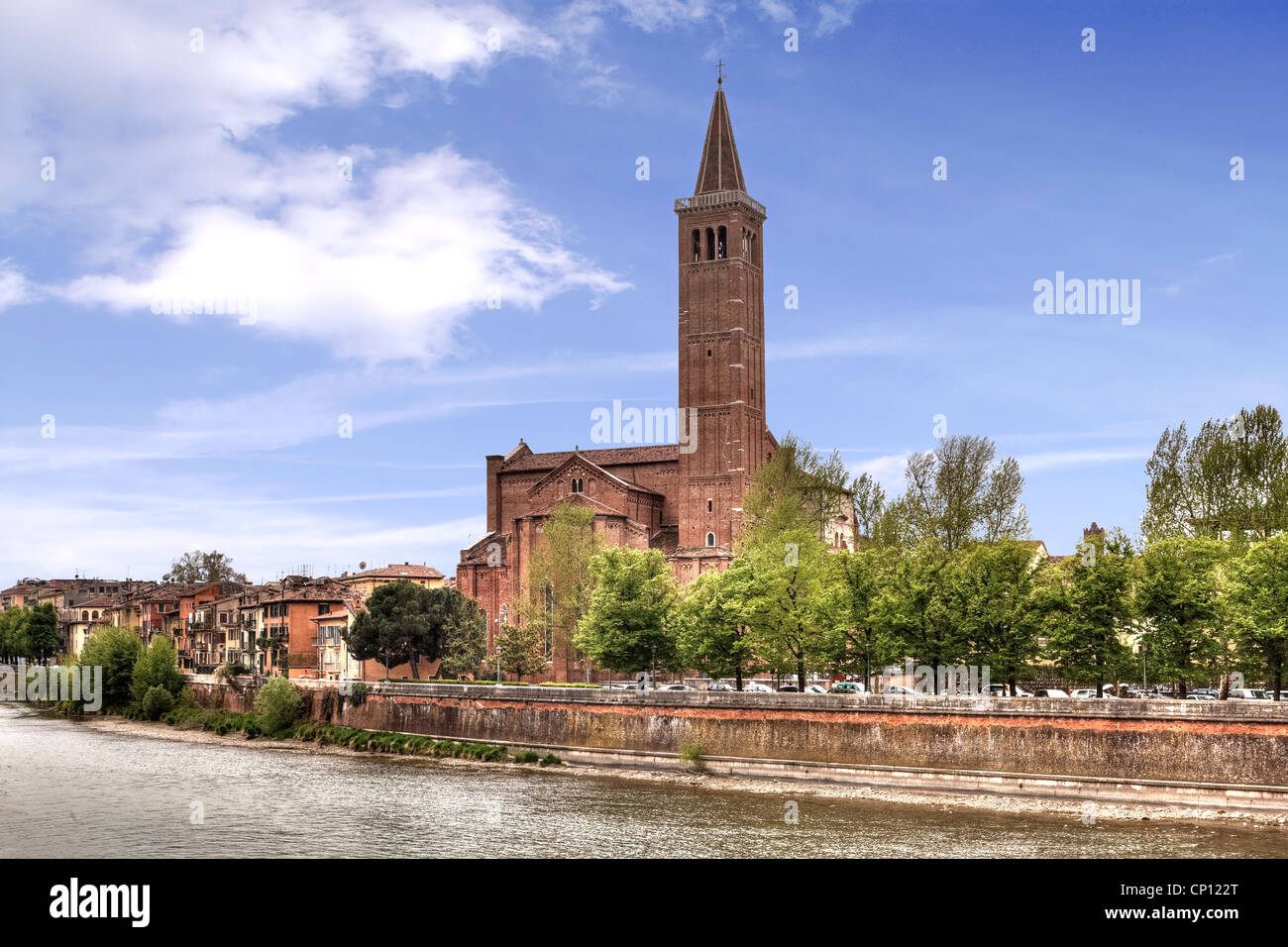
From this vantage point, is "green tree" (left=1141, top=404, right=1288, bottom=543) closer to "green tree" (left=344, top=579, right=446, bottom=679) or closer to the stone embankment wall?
the stone embankment wall

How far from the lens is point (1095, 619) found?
142 feet

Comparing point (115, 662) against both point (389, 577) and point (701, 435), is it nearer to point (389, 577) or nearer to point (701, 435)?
point (389, 577)

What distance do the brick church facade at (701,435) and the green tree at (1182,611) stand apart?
4456 centimetres

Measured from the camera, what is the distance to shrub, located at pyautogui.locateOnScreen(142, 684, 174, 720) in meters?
77.3

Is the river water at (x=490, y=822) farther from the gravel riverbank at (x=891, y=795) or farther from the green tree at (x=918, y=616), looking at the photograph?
the green tree at (x=918, y=616)

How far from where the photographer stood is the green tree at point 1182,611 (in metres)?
41.6

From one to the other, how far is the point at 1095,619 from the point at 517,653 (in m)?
38.1

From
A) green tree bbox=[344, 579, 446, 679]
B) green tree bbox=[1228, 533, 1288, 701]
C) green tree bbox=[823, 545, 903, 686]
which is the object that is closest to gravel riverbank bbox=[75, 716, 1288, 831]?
green tree bbox=[1228, 533, 1288, 701]

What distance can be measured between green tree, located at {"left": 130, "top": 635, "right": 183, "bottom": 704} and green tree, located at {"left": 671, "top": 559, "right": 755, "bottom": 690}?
1607 inches

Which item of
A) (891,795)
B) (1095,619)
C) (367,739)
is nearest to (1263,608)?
(1095,619)
